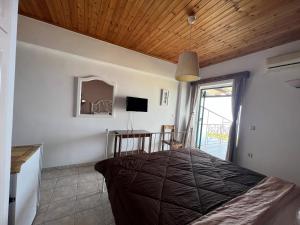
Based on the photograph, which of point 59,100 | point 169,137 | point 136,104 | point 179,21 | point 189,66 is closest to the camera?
point 189,66

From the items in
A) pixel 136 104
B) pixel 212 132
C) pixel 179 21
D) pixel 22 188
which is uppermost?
pixel 179 21

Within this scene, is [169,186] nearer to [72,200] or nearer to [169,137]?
[72,200]

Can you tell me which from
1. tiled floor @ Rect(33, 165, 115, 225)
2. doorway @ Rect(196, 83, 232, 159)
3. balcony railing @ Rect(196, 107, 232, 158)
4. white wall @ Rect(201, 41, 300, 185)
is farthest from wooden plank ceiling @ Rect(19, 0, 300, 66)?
tiled floor @ Rect(33, 165, 115, 225)

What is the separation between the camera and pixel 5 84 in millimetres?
867

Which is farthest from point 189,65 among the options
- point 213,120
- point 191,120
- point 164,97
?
point 213,120

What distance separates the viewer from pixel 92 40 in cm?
312

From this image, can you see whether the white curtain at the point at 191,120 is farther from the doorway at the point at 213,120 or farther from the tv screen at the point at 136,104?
the tv screen at the point at 136,104

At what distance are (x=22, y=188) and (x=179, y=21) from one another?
9.07 feet

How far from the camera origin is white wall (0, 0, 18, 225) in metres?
0.82

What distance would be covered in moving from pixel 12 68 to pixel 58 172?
8.29 feet

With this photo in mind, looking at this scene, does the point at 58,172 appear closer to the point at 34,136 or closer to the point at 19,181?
the point at 34,136

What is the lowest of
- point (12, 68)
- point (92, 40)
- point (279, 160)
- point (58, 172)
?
point (58, 172)

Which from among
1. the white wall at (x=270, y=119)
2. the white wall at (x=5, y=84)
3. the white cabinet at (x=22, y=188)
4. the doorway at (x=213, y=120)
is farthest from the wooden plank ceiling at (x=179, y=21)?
the white cabinet at (x=22, y=188)

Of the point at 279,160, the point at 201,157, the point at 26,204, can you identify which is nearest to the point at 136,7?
the point at 201,157
